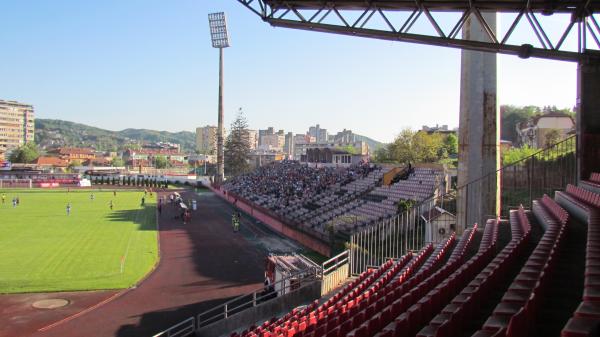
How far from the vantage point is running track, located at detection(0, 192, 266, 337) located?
15625mm

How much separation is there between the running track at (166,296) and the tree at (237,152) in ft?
226

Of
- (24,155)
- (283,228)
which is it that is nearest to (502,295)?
(283,228)

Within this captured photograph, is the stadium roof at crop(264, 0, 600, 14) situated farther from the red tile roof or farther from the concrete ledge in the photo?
the red tile roof

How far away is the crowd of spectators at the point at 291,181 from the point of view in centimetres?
4341

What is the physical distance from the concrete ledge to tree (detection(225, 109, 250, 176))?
3365 inches

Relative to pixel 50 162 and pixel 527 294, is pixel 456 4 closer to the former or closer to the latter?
pixel 527 294

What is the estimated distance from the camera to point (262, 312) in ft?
46.6

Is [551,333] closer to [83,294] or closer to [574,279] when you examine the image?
[574,279]

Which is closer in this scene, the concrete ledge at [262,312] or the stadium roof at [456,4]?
the stadium roof at [456,4]

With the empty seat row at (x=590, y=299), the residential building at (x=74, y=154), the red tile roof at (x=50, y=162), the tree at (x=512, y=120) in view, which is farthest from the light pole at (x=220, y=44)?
the residential building at (x=74, y=154)

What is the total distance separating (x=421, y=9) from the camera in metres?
10.6

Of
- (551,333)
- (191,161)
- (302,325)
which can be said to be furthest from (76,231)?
(191,161)

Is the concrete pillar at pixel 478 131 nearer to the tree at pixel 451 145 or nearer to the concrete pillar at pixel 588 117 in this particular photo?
the concrete pillar at pixel 588 117

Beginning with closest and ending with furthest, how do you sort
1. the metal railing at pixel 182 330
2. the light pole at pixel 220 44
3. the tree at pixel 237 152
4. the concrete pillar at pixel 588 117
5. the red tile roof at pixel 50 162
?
1. the concrete pillar at pixel 588 117
2. the metal railing at pixel 182 330
3. the light pole at pixel 220 44
4. the tree at pixel 237 152
5. the red tile roof at pixel 50 162
